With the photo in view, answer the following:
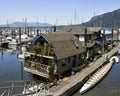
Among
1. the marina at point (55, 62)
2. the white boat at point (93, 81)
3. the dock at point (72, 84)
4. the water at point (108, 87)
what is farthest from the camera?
the marina at point (55, 62)

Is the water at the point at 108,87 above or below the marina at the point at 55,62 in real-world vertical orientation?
below

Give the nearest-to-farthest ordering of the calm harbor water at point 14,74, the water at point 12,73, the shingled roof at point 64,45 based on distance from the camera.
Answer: the shingled roof at point 64,45, the calm harbor water at point 14,74, the water at point 12,73

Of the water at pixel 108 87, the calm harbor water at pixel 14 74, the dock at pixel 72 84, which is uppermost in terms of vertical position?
the dock at pixel 72 84

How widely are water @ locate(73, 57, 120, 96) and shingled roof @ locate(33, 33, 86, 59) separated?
723 centimetres

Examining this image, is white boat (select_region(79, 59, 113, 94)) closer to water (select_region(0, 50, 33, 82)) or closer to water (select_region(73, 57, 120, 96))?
water (select_region(73, 57, 120, 96))

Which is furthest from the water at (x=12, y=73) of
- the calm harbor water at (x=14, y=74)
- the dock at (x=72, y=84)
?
the dock at (x=72, y=84)

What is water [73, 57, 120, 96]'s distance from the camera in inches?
1310

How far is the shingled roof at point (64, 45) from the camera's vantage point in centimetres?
3798

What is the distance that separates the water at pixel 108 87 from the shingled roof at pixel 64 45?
7.23 m

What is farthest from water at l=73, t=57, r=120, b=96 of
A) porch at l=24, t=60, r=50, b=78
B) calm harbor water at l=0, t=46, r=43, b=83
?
calm harbor water at l=0, t=46, r=43, b=83

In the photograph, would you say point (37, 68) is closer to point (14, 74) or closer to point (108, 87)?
point (14, 74)

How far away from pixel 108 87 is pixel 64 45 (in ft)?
34.7

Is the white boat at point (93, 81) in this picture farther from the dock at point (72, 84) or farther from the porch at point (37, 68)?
the porch at point (37, 68)

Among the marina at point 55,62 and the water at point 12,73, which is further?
the water at point 12,73
